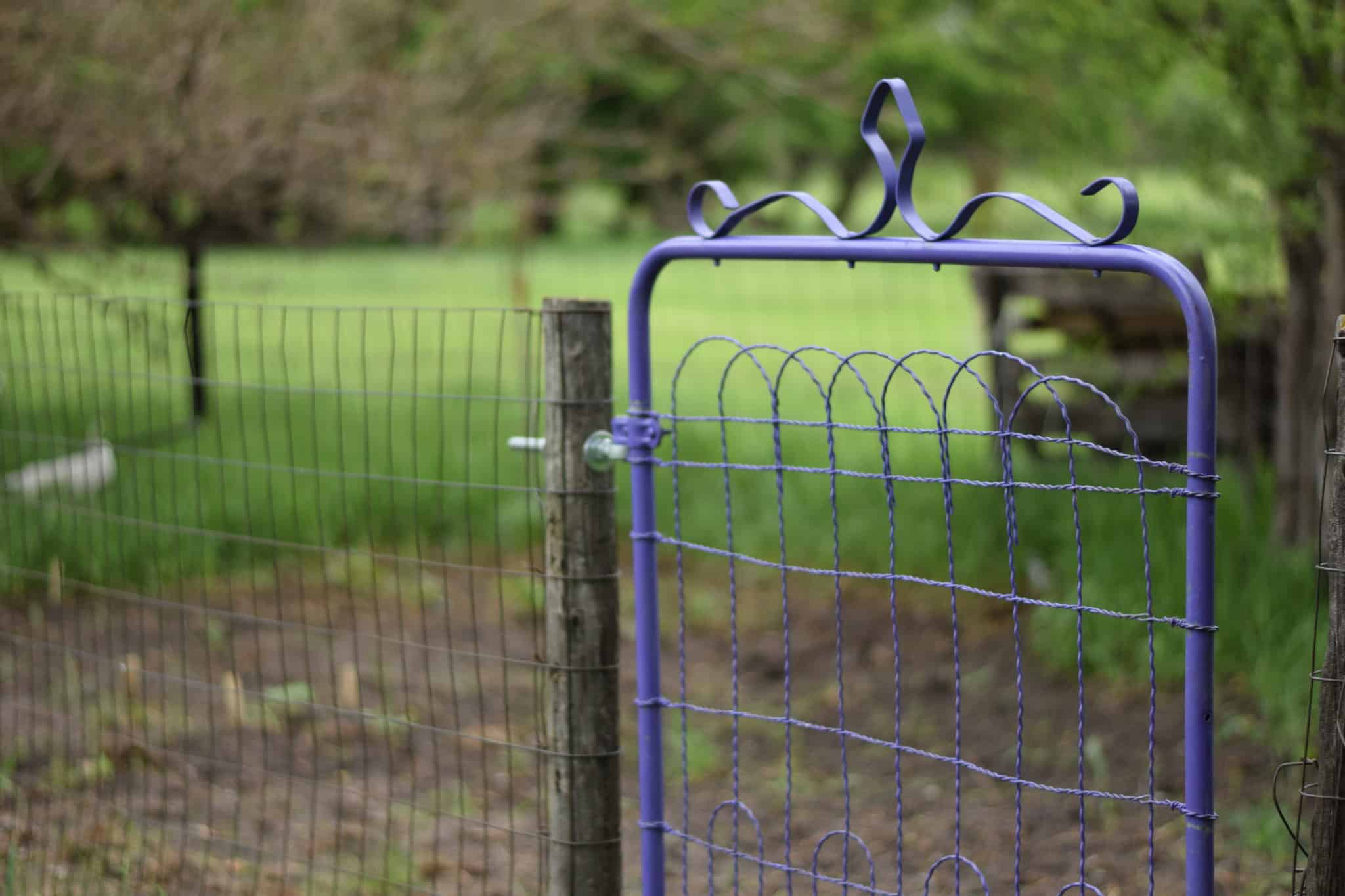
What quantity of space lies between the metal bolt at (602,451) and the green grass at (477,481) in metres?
0.30

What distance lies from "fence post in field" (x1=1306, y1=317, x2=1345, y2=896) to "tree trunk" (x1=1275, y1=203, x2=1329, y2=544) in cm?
361

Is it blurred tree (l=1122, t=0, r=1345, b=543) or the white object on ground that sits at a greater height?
blurred tree (l=1122, t=0, r=1345, b=543)

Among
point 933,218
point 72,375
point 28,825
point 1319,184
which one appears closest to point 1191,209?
point 1319,184

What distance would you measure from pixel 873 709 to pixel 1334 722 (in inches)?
123

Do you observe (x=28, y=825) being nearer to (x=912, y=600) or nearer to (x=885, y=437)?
(x=885, y=437)

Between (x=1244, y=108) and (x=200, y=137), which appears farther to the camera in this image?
(x=200, y=137)

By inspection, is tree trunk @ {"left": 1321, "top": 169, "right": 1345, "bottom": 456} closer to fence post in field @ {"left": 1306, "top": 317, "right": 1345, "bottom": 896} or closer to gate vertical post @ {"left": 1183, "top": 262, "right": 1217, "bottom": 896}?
fence post in field @ {"left": 1306, "top": 317, "right": 1345, "bottom": 896}

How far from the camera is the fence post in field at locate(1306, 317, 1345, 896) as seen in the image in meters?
2.02

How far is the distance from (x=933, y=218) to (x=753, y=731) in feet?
41.7

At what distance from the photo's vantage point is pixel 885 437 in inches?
92.1

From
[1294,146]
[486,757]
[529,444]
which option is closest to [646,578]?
[529,444]

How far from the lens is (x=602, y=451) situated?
270 centimetres

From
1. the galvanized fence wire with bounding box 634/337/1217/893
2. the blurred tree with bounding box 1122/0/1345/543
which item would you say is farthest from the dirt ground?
the blurred tree with bounding box 1122/0/1345/543

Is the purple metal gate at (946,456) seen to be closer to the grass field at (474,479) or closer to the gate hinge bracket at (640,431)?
the gate hinge bracket at (640,431)
